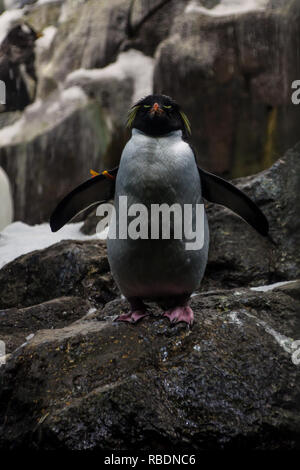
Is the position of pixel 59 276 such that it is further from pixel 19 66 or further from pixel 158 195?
pixel 19 66

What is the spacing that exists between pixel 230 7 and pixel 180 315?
5.37 metres

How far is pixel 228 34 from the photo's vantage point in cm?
667

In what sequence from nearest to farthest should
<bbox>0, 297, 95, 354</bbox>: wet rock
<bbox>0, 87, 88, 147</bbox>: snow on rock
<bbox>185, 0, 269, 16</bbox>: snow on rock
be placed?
<bbox>0, 297, 95, 354</bbox>: wet rock < <bbox>185, 0, 269, 16</bbox>: snow on rock < <bbox>0, 87, 88, 147</bbox>: snow on rock

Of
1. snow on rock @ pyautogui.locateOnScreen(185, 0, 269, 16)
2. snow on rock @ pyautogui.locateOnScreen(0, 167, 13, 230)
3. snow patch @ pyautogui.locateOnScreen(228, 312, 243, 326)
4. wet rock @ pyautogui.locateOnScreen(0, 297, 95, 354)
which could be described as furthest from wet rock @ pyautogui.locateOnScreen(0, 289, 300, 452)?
snow on rock @ pyautogui.locateOnScreen(185, 0, 269, 16)

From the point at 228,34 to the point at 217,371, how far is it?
5283mm

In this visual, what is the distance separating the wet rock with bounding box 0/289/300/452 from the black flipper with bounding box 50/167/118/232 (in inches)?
23.5

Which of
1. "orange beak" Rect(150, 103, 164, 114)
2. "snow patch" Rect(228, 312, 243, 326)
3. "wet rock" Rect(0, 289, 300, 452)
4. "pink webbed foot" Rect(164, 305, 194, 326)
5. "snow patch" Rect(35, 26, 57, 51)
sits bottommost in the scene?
"wet rock" Rect(0, 289, 300, 452)

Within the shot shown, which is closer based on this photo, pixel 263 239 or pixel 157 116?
pixel 157 116

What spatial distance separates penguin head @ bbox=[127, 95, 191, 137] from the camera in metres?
2.52

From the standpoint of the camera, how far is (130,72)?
743cm

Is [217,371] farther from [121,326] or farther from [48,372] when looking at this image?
[48,372]

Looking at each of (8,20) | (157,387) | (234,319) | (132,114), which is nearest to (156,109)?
(132,114)

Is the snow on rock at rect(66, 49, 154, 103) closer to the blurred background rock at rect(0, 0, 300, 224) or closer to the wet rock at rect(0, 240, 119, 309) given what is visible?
the blurred background rock at rect(0, 0, 300, 224)

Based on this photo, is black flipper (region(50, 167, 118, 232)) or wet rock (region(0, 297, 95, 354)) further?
wet rock (region(0, 297, 95, 354))
